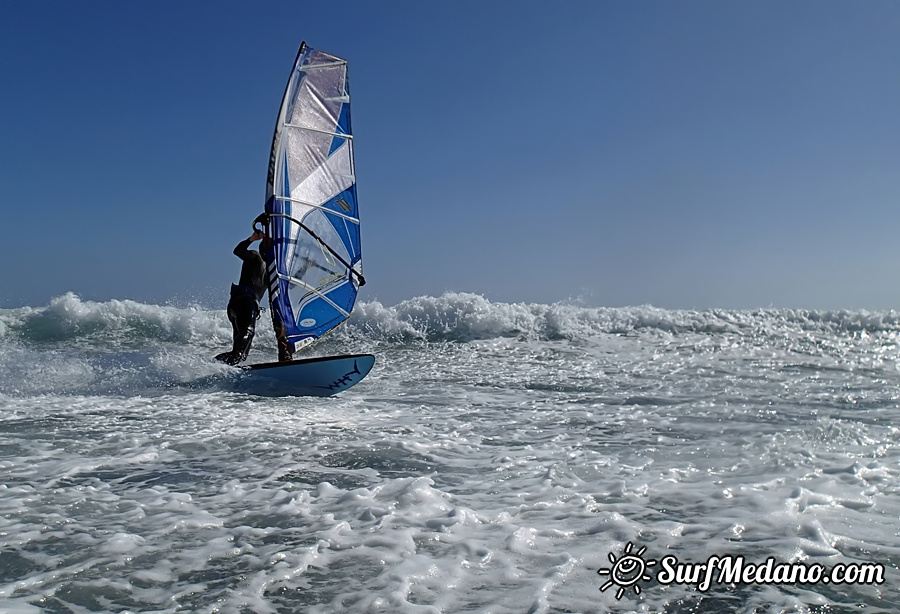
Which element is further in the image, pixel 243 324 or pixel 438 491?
pixel 243 324

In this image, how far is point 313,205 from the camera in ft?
22.6

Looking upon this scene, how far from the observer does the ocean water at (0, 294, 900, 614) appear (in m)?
2.08

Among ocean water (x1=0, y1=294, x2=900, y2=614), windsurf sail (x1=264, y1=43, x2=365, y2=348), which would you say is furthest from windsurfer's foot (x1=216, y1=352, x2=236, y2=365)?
windsurf sail (x1=264, y1=43, x2=365, y2=348)

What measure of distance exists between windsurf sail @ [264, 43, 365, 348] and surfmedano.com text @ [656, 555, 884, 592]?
5236 mm

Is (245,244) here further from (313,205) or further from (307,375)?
(307,375)

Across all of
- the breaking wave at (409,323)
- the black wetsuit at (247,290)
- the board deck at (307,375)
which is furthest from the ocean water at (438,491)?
the breaking wave at (409,323)

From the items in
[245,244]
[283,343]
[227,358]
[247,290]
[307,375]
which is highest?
[245,244]

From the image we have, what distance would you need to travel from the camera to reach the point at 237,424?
4.84m

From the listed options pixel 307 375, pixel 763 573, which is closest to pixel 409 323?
pixel 307 375

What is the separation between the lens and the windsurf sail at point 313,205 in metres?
6.50

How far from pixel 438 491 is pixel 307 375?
361 cm

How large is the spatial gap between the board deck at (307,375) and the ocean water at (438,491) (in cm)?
28

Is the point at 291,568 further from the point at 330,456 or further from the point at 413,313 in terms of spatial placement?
the point at 413,313

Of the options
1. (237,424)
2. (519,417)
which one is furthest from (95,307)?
(519,417)
